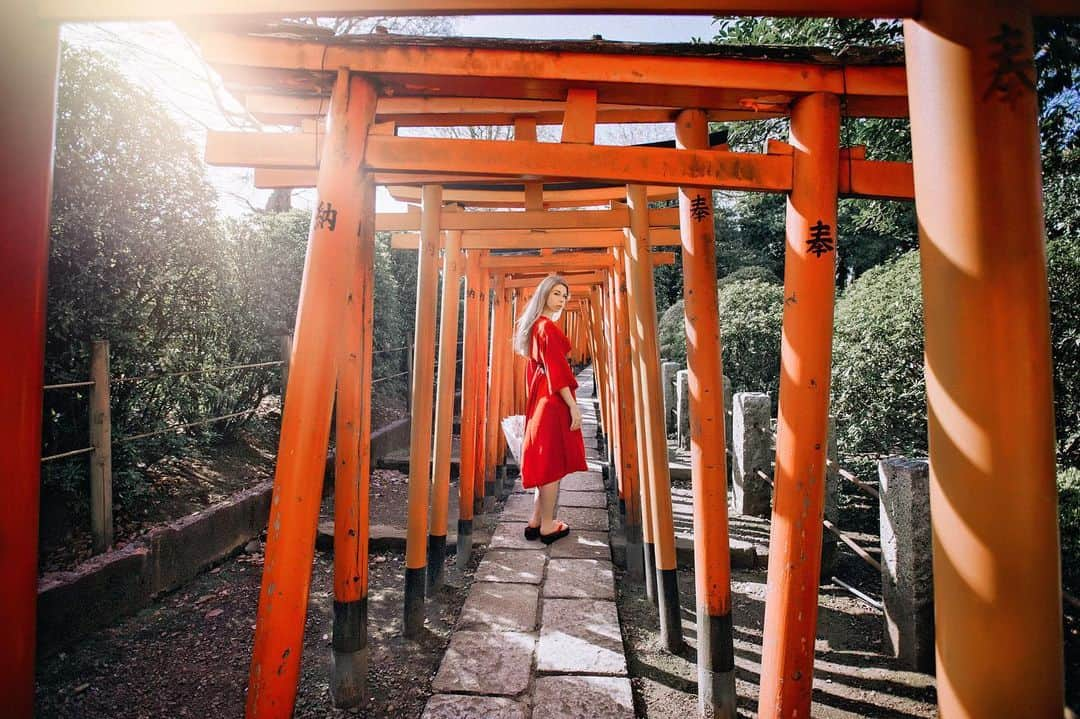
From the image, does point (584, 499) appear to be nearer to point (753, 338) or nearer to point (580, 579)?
point (580, 579)

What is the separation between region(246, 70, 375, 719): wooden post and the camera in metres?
1.73

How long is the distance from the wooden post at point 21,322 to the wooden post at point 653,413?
264 centimetres

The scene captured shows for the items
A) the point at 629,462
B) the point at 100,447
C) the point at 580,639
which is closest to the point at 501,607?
the point at 580,639

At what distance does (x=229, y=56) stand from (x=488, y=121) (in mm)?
1268

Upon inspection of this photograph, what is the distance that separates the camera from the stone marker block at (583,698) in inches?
94.9

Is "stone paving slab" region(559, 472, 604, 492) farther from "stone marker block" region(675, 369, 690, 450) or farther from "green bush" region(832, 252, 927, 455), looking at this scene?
"green bush" region(832, 252, 927, 455)

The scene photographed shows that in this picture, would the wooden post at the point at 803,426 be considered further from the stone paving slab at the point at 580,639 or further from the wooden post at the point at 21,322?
the wooden post at the point at 21,322

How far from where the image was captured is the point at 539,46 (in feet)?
6.07

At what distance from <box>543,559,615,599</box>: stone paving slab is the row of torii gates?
0.37 meters

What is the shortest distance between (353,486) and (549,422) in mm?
2179

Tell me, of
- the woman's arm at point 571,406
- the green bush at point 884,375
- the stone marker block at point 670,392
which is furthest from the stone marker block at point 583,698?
the stone marker block at point 670,392

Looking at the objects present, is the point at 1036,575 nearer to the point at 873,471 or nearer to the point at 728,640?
the point at 728,640

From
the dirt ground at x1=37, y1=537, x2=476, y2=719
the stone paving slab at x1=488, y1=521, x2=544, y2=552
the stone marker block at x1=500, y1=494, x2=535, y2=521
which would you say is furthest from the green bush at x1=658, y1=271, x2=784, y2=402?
the dirt ground at x1=37, y1=537, x2=476, y2=719

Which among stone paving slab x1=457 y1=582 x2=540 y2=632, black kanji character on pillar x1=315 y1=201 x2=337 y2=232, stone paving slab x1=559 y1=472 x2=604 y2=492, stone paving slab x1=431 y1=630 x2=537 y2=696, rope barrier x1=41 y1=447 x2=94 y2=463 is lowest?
stone paving slab x1=431 y1=630 x2=537 y2=696
